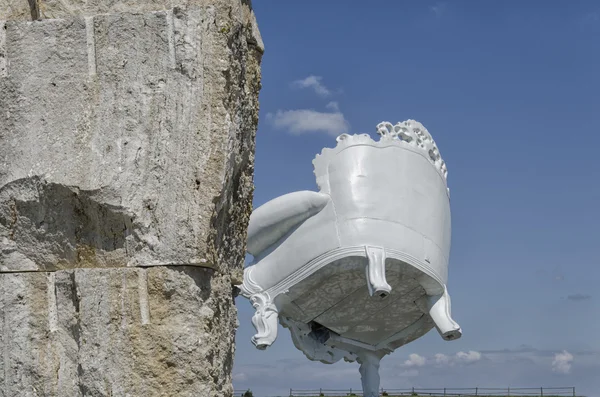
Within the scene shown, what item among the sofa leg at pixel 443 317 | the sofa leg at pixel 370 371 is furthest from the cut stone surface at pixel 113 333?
the sofa leg at pixel 370 371

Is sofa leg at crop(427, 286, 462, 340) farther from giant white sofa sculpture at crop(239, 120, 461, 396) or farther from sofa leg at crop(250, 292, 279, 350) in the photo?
sofa leg at crop(250, 292, 279, 350)

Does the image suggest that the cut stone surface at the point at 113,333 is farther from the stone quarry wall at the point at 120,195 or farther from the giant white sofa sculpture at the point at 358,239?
the giant white sofa sculpture at the point at 358,239

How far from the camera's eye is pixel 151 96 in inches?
127

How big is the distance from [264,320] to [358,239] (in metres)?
1.84

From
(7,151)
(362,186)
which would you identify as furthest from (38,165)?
(362,186)

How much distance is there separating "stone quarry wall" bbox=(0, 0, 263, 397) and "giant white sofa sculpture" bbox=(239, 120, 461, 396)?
7916 mm

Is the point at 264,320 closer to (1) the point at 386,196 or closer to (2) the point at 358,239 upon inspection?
(2) the point at 358,239

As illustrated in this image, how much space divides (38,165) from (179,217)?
636 mm

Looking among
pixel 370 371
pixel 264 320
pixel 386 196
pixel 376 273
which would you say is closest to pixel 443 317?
pixel 376 273

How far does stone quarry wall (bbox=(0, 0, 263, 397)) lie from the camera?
3.10 meters

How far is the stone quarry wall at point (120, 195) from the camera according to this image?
3098 millimetres

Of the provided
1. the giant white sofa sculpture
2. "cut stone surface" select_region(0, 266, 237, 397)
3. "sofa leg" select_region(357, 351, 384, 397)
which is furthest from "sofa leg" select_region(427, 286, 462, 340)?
"cut stone surface" select_region(0, 266, 237, 397)

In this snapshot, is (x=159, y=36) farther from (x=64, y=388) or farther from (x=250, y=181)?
(x=64, y=388)

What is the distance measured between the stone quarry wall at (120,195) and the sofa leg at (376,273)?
24.7 ft
